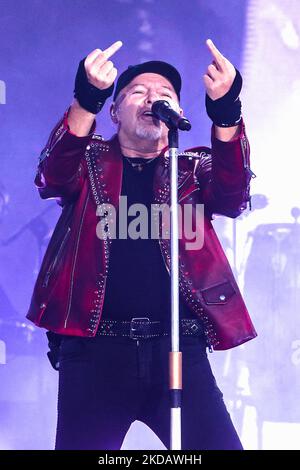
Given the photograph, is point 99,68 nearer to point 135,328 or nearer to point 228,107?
point 228,107

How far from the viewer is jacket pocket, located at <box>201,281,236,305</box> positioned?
2.30 metres

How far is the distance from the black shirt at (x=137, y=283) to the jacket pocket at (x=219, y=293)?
0.07m

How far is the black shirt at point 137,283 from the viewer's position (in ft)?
7.30

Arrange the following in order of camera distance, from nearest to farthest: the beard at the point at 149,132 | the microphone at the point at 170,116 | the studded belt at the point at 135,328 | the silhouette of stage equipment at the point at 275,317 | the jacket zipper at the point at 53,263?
1. the microphone at the point at 170,116
2. the studded belt at the point at 135,328
3. the jacket zipper at the point at 53,263
4. the beard at the point at 149,132
5. the silhouette of stage equipment at the point at 275,317

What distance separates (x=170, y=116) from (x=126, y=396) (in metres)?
0.81

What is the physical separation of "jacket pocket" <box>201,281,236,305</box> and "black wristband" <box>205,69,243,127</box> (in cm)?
50

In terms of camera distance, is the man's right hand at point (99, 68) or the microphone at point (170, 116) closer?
the microphone at point (170, 116)

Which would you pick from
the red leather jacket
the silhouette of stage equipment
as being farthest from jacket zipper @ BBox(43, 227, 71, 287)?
the silhouette of stage equipment

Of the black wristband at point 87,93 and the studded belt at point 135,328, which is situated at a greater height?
the black wristband at point 87,93

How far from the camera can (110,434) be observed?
6.95 ft

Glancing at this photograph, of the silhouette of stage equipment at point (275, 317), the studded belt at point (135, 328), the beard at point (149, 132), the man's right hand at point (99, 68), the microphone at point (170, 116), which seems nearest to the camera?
the microphone at point (170, 116)

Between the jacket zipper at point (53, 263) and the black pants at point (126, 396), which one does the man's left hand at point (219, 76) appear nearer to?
the jacket zipper at point (53, 263)

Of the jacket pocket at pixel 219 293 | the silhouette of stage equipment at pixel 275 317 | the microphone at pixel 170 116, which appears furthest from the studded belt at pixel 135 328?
the silhouette of stage equipment at pixel 275 317

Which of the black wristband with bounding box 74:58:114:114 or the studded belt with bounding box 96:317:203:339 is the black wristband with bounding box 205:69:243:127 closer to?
the black wristband with bounding box 74:58:114:114
